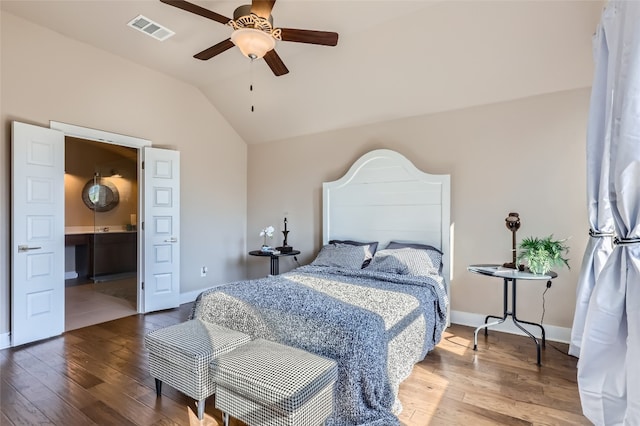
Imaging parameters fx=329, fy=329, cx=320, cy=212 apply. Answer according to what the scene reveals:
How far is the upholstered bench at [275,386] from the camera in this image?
1599 mm

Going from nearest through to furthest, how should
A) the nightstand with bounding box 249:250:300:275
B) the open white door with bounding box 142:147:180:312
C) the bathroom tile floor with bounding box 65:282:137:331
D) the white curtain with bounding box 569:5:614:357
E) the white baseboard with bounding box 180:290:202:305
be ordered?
the white curtain with bounding box 569:5:614:357 < the bathroom tile floor with bounding box 65:282:137:331 < the open white door with bounding box 142:147:180:312 < the nightstand with bounding box 249:250:300:275 < the white baseboard with bounding box 180:290:202:305

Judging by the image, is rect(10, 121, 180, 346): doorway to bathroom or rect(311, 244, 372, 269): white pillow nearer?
rect(10, 121, 180, 346): doorway to bathroom

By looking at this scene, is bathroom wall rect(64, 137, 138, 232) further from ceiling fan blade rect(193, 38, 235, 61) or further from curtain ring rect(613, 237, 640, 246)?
curtain ring rect(613, 237, 640, 246)

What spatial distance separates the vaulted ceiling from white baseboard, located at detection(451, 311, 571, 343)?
2349 millimetres

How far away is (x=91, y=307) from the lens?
14.4 ft

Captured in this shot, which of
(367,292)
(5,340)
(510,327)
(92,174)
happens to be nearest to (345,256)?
(367,292)

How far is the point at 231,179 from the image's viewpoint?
543 centimetres

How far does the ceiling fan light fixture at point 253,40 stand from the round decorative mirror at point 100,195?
5.74m

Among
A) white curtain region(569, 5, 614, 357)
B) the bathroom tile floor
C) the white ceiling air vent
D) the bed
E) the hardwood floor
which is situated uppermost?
the white ceiling air vent

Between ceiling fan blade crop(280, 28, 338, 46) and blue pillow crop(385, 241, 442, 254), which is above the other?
ceiling fan blade crop(280, 28, 338, 46)

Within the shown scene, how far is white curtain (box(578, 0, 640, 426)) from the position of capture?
129 centimetres

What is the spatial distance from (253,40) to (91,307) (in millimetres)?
4143

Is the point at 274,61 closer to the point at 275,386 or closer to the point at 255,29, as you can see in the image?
the point at 255,29

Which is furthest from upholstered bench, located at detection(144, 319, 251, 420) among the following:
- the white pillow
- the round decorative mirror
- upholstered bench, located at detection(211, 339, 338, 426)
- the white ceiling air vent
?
the round decorative mirror
